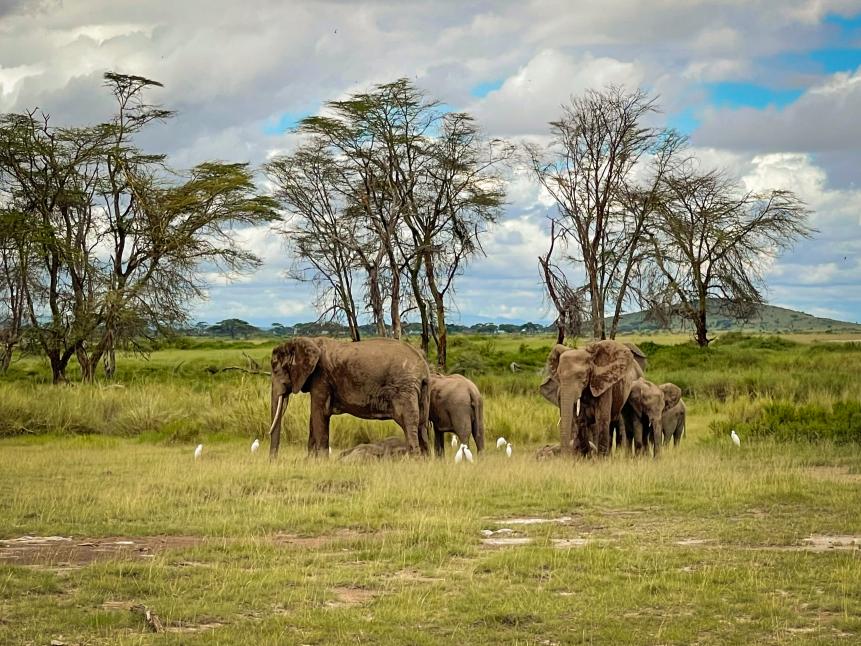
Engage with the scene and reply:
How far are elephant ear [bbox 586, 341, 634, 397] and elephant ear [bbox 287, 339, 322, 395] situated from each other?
414 cm

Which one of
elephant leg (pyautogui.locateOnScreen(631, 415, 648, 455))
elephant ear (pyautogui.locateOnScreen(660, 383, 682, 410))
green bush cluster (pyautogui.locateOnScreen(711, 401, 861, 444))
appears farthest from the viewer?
green bush cluster (pyautogui.locateOnScreen(711, 401, 861, 444))

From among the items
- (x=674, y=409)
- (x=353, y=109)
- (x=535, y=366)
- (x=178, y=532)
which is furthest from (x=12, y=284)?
(x=178, y=532)

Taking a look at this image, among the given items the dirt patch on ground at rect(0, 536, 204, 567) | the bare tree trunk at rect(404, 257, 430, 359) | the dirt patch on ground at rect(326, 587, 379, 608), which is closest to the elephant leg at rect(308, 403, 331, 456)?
the dirt patch on ground at rect(0, 536, 204, 567)

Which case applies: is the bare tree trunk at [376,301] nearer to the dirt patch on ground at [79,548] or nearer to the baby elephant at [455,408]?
the baby elephant at [455,408]

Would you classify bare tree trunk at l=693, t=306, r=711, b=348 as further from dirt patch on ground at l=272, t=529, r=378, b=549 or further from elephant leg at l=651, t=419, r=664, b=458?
dirt patch on ground at l=272, t=529, r=378, b=549

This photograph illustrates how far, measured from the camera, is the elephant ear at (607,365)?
18531 millimetres

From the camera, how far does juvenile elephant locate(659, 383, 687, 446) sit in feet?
68.8

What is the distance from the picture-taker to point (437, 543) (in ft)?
37.1

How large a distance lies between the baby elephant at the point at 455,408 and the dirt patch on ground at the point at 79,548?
27.1 ft

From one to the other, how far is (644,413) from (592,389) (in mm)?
1391

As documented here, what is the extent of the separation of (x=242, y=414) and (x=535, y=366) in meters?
18.4

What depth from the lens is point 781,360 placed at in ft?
128

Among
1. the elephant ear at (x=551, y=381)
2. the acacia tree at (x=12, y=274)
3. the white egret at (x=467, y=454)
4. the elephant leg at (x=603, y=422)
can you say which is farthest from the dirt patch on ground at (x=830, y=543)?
the acacia tree at (x=12, y=274)

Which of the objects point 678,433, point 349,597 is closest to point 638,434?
point 678,433
